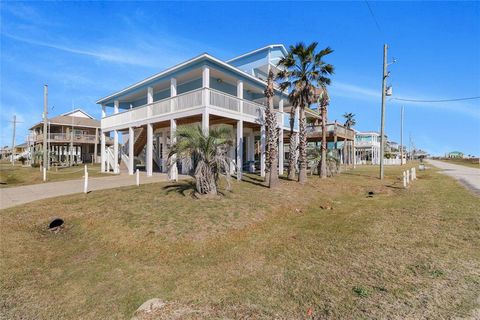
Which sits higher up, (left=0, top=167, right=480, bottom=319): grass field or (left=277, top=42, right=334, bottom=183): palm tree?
(left=277, top=42, right=334, bottom=183): palm tree

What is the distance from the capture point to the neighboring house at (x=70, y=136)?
1517 inches

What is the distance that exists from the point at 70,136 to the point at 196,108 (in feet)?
111

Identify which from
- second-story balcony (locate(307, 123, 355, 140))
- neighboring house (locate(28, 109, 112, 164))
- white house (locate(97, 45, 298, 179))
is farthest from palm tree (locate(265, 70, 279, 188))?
neighboring house (locate(28, 109, 112, 164))

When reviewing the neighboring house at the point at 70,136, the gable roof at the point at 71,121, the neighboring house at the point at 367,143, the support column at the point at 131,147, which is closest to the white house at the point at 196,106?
the support column at the point at 131,147

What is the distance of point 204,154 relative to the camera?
9688 mm

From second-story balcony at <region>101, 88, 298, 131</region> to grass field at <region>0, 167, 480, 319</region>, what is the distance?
21.4 ft

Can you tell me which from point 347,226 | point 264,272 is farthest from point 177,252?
point 347,226

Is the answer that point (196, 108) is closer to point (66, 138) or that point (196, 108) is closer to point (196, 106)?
point (196, 106)

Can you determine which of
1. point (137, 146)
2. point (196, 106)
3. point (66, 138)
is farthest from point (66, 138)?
point (196, 106)

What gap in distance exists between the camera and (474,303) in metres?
3.51

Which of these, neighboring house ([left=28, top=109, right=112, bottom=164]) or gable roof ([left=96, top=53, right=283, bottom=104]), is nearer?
gable roof ([left=96, top=53, right=283, bottom=104])

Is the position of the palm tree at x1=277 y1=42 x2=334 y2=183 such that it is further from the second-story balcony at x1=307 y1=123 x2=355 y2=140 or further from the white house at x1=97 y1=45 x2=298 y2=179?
the second-story balcony at x1=307 y1=123 x2=355 y2=140

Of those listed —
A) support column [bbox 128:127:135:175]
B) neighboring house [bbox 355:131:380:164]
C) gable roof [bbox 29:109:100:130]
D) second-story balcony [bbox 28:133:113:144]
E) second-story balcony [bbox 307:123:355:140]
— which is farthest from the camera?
neighboring house [bbox 355:131:380:164]

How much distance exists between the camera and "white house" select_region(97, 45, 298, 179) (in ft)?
48.0
